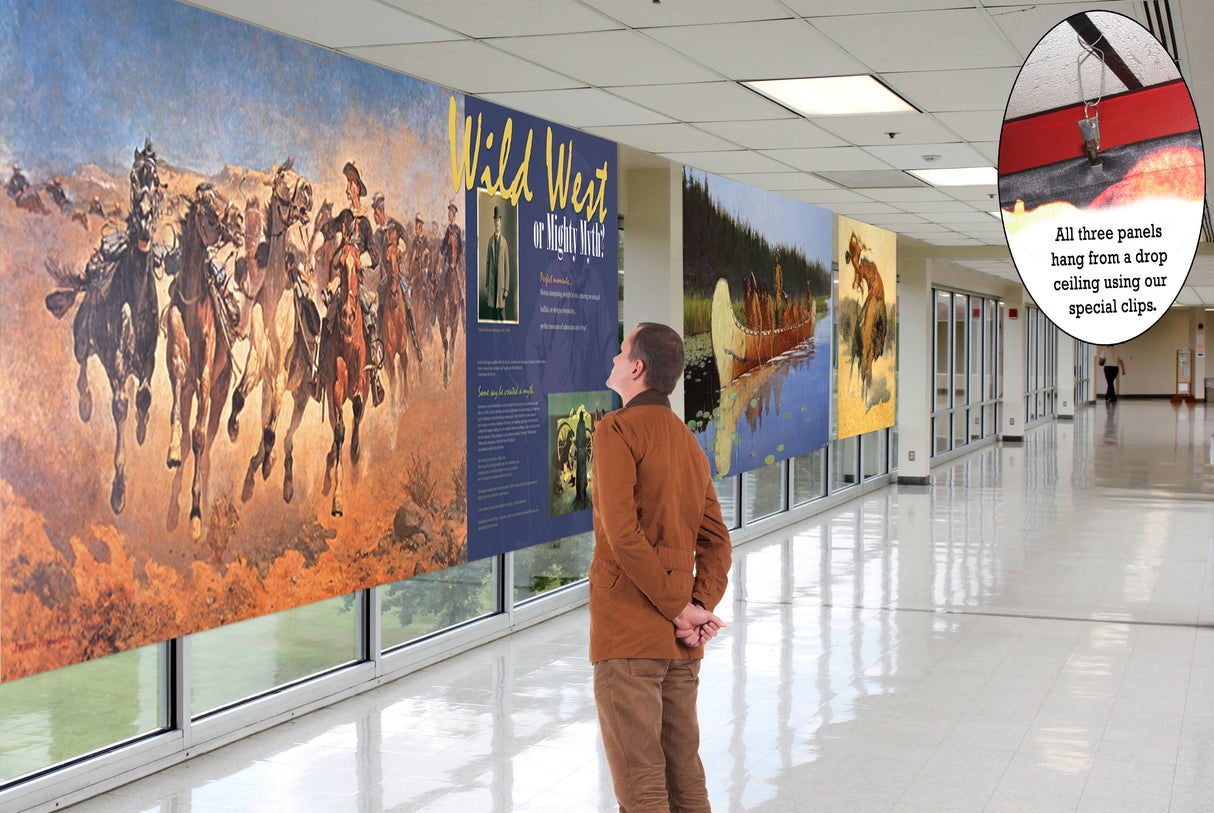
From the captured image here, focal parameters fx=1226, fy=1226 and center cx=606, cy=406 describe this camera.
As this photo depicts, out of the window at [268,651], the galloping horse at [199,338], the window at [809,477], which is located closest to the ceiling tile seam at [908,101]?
the galloping horse at [199,338]

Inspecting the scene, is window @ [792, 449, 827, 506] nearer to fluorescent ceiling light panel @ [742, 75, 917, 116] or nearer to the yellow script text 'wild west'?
the yellow script text 'wild west'

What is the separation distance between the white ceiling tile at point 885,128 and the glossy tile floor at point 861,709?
3.18 m

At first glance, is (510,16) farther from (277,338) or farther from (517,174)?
(517,174)

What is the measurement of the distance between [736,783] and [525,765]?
910 millimetres

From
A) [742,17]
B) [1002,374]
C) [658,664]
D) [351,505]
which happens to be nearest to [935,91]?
[742,17]

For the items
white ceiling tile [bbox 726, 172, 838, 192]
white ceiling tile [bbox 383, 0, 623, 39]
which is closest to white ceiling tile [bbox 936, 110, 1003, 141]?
white ceiling tile [bbox 726, 172, 838, 192]

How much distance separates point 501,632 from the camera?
7762mm

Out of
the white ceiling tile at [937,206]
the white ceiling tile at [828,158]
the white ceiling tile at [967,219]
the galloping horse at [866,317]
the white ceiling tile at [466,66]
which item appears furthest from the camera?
the galloping horse at [866,317]

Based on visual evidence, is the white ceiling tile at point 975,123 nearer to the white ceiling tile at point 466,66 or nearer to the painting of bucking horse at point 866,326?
the white ceiling tile at point 466,66

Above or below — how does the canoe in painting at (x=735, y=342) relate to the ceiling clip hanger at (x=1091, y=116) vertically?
A: below

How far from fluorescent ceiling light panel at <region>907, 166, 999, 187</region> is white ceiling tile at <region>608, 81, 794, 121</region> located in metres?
2.75

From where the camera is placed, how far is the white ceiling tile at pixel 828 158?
8.55m

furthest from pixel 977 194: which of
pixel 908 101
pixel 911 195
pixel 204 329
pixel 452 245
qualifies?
pixel 204 329

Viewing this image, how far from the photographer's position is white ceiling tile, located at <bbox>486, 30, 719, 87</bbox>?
17.8 ft
